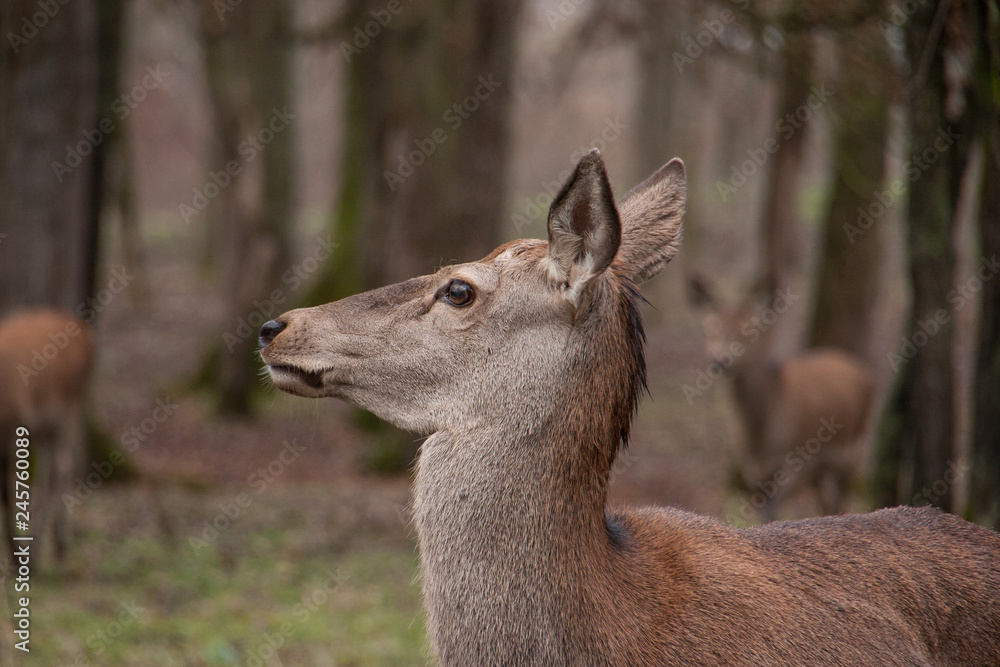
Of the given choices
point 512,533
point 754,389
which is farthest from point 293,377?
point 754,389

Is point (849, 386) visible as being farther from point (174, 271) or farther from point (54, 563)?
point (174, 271)

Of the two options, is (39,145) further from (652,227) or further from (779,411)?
(779,411)

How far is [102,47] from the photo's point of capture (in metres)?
10.9

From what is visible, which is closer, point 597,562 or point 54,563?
point 597,562

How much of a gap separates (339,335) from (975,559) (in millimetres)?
2378

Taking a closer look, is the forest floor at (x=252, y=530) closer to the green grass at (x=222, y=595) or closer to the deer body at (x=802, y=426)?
the green grass at (x=222, y=595)

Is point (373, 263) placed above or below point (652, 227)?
below

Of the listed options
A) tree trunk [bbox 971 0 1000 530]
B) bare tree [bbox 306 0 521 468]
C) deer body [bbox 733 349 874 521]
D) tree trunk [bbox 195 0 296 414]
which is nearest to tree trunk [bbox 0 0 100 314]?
bare tree [bbox 306 0 521 468]

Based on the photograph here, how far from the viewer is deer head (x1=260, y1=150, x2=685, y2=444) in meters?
3.30

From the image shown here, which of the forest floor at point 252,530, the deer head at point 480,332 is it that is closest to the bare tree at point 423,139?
the forest floor at point 252,530

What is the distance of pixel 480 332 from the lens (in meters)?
3.41

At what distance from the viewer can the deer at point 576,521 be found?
310cm

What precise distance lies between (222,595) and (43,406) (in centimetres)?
222

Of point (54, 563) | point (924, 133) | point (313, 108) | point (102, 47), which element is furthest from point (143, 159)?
point (924, 133)
